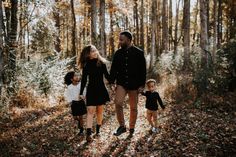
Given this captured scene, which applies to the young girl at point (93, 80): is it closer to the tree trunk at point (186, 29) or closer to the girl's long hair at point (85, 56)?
the girl's long hair at point (85, 56)

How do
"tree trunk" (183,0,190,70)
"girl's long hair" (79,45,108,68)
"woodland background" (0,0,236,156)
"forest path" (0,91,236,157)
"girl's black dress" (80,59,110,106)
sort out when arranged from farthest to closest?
"tree trunk" (183,0,190,70) < "girl's black dress" (80,59,110,106) < "girl's long hair" (79,45,108,68) < "woodland background" (0,0,236,156) < "forest path" (0,91,236,157)

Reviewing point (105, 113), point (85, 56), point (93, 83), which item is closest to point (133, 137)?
point (93, 83)

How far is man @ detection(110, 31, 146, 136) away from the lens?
921 centimetres

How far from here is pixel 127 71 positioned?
923 cm

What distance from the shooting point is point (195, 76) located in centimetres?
1518

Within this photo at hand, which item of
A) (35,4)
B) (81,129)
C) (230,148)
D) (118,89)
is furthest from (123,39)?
(35,4)

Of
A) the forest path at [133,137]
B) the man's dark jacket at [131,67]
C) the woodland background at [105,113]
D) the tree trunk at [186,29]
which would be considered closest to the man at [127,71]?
the man's dark jacket at [131,67]

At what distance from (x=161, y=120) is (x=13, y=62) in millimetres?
6005

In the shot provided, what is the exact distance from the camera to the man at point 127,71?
921cm

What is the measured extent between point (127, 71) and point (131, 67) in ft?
0.44

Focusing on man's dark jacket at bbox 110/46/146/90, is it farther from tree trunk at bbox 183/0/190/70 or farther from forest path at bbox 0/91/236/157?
tree trunk at bbox 183/0/190/70

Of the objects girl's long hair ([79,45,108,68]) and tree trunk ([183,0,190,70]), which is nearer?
girl's long hair ([79,45,108,68])

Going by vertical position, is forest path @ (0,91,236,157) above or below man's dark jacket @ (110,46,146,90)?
below

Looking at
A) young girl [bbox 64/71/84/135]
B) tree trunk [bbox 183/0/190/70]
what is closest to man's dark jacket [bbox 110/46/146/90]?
young girl [bbox 64/71/84/135]
